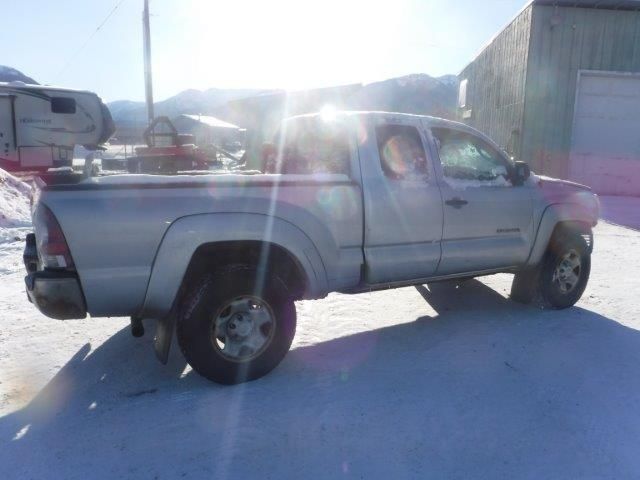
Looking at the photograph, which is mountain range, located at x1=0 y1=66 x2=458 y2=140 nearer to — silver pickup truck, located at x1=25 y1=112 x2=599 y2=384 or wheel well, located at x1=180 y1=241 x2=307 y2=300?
silver pickup truck, located at x1=25 y1=112 x2=599 y2=384

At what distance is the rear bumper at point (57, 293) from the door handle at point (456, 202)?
286cm

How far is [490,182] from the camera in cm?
475

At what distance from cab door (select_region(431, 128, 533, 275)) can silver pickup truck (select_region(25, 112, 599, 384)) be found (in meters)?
0.01

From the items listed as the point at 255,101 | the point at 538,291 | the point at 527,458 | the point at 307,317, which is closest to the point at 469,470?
the point at 527,458

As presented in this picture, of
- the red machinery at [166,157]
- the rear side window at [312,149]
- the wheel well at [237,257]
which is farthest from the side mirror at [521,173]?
the red machinery at [166,157]

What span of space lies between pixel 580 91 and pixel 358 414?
1381cm

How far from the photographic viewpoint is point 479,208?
457 centimetres

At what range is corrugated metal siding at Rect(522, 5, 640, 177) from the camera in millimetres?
13812

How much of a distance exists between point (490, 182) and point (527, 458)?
2.60m

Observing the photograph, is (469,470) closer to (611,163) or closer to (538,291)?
(538,291)

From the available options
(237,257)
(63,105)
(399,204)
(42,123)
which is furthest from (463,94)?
(237,257)

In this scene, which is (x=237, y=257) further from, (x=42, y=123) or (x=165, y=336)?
(x=42, y=123)

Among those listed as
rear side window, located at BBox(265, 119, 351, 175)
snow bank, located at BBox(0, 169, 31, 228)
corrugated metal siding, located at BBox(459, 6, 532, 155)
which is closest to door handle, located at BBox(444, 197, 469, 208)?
rear side window, located at BBox(265, 119, 351, 175)

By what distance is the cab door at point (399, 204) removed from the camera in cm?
404
